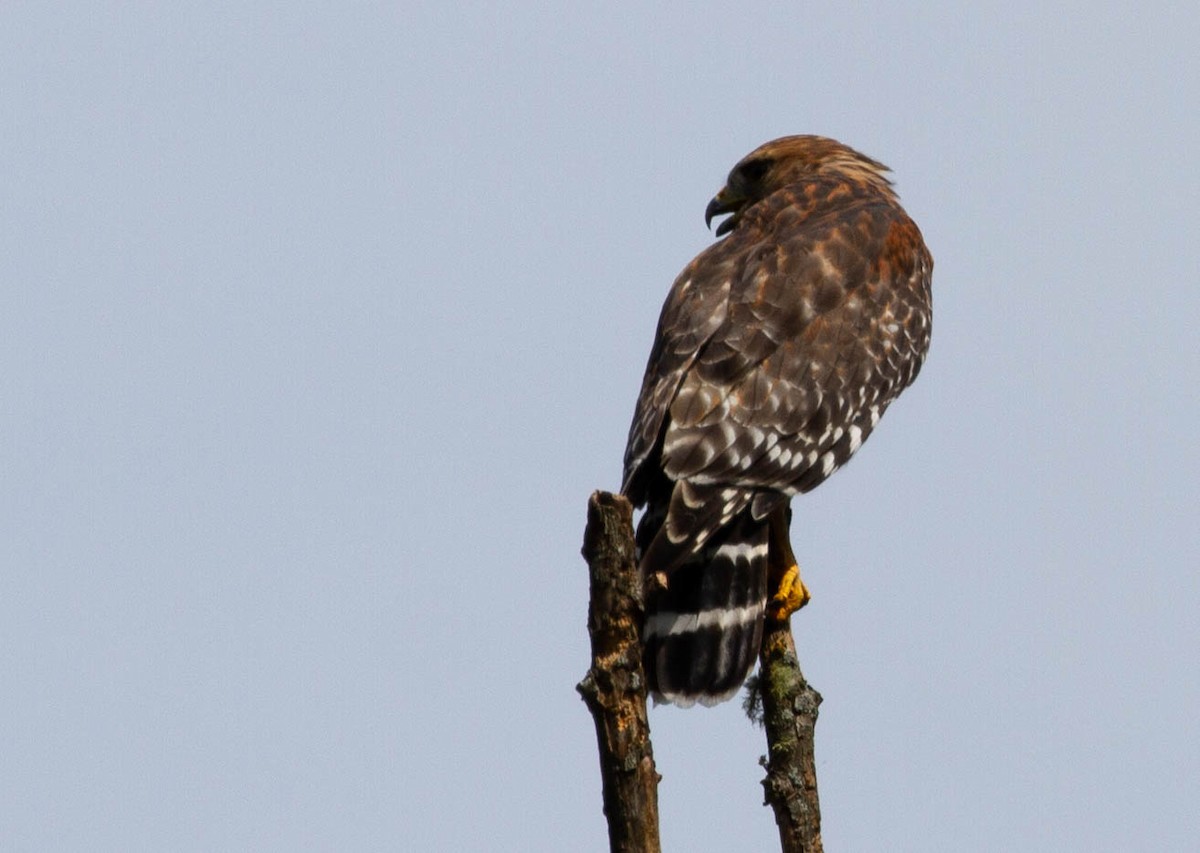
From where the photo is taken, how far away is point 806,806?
190 inches

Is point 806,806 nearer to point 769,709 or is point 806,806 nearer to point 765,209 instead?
point 769,709

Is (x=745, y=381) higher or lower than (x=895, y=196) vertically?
lower

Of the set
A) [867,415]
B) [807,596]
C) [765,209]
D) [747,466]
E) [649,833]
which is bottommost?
[649,833]

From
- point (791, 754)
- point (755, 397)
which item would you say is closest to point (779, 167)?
point (755, 397)

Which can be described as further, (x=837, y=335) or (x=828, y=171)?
(x=828, y=171)

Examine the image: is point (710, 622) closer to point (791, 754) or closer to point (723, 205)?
point (791, 754)

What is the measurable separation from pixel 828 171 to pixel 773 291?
1692mm

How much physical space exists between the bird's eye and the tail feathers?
3033 mm

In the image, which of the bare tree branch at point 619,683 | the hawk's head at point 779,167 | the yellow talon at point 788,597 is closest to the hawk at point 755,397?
the yellow talon at point 788,597

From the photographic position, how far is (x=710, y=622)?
547cm

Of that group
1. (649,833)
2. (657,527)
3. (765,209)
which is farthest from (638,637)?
(765,209)

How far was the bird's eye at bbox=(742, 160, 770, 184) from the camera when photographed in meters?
8.41

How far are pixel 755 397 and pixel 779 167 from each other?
2483 millimetres

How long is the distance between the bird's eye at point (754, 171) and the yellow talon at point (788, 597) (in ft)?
9.99
